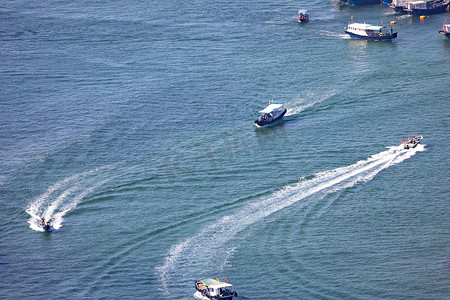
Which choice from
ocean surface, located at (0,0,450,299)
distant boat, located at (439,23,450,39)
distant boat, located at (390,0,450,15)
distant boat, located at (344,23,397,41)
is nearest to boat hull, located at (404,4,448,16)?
distant boat, located at (390,0,450,15)

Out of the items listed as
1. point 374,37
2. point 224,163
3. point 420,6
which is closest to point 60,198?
point 224,163

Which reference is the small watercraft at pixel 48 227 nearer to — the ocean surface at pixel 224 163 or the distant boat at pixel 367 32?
the ocean surface at pixel 224 163

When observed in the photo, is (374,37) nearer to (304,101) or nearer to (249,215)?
(304,101)

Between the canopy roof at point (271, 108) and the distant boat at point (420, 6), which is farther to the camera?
the distant boat at point (420, 6)

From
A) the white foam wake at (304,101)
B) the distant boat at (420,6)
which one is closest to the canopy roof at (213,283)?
the white foam wake at (304,101)

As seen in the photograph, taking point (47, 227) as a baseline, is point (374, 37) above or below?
above

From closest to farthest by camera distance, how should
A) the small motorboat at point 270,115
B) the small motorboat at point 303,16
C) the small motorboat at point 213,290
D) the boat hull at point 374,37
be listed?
the small motorboat at point 213,290
the small motorboat at point 270,115
the boat hull at point 374,37
the small motorboat at point 303,16
